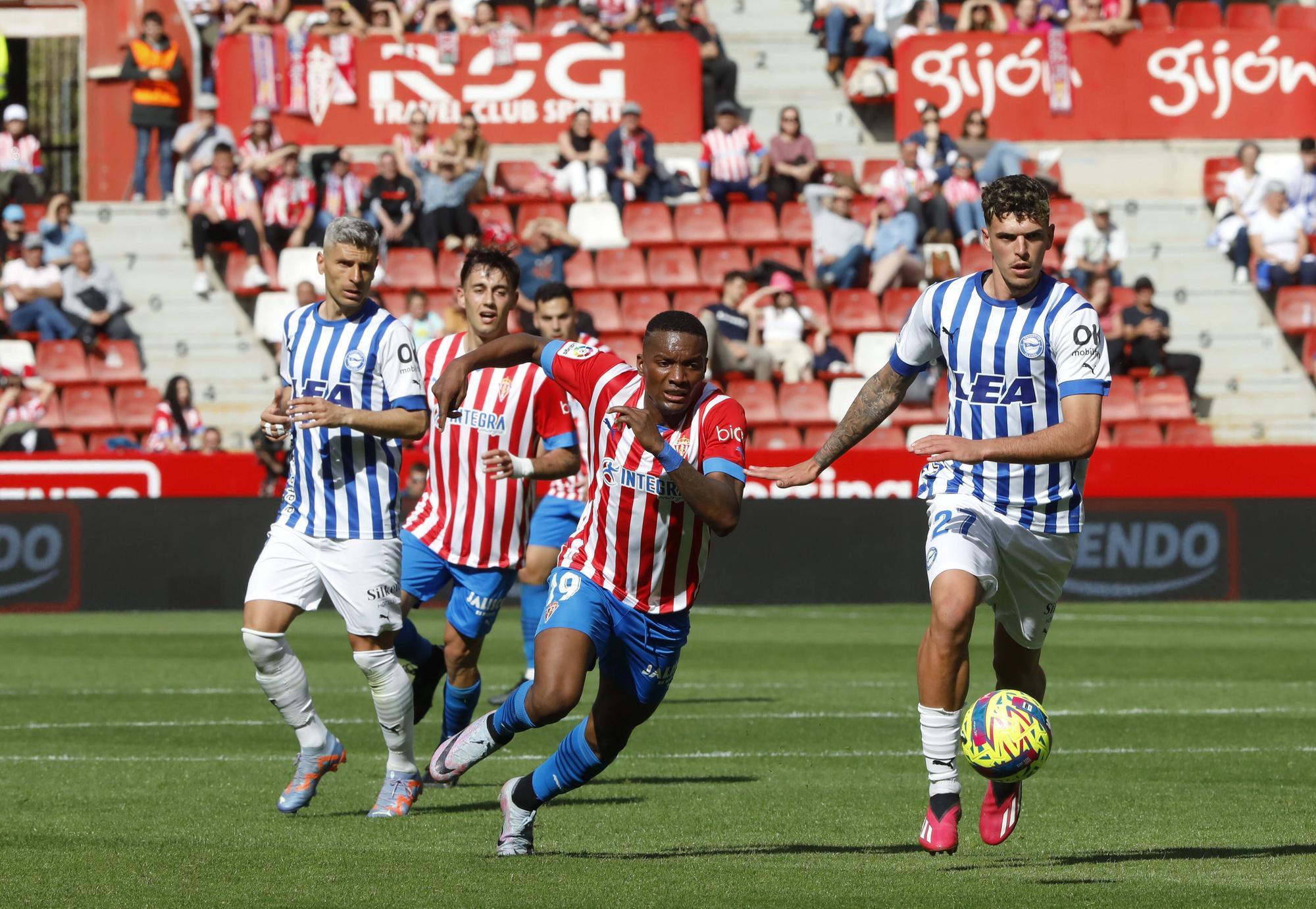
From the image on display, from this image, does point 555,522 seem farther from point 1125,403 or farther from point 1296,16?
point 1296,16

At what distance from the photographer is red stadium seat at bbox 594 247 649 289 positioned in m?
23.2

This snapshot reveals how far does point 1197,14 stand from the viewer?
26.9 metres

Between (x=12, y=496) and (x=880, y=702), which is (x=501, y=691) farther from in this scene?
(x=12, y=496)

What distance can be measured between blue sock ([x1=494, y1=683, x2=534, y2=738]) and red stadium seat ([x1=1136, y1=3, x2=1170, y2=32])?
21.9m

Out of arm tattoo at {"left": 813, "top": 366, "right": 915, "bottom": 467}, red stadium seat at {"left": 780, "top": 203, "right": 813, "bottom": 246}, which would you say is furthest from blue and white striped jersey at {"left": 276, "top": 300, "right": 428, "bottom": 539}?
red stadium seat at {"left": 780, "top": 203, "right": 813, "bottom": 246}

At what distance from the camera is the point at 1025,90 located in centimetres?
2539

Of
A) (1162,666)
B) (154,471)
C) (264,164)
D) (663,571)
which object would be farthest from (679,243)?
(663,571)

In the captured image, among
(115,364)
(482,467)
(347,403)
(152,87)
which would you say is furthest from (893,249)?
(347,403)

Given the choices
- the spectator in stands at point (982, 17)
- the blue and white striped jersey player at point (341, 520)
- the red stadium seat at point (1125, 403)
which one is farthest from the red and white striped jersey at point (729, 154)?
the blue and white striped jersey player at point (341, 520)

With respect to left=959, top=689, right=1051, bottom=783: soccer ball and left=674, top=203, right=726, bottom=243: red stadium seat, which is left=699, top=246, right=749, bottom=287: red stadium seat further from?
left=959, top=689, right=1051, bottom=783: soccer ball

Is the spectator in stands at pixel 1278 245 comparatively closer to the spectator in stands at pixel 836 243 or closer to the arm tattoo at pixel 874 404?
the spectator in stands at pixel 836 243

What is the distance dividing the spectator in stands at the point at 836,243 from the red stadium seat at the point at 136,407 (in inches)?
303

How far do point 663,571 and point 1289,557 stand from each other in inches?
550

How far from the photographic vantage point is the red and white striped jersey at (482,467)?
9062 mm
